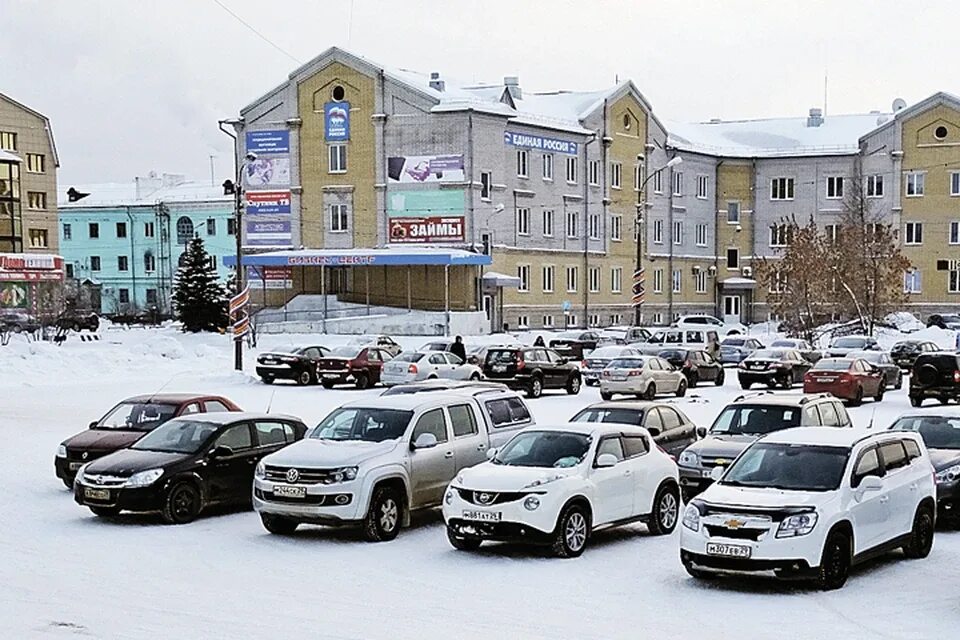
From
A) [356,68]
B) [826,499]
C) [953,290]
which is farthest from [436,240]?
[826,499]

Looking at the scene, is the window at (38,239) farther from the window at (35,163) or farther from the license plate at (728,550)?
the license plate at (728,550)

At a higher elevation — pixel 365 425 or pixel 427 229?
pixel 427 229

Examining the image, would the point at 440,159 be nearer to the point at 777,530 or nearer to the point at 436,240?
the point at 436,240

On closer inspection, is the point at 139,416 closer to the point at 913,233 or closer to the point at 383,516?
the point at 383,516

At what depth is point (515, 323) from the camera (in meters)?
Result: 69.8

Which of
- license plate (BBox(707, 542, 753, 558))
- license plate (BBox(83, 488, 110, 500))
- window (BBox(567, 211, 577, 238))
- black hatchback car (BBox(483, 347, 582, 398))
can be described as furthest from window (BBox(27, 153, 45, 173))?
license plate (BBox(707, 542, 753, 558))

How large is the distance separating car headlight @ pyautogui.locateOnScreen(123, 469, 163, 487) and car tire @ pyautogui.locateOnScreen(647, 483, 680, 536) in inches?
246

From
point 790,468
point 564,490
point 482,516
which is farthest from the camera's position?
point 564,490

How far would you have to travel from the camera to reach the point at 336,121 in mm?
69500

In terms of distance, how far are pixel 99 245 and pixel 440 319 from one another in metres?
45.8

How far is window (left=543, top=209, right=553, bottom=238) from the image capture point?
238 ft

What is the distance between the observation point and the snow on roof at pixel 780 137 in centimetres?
8500

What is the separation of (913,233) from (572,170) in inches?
912

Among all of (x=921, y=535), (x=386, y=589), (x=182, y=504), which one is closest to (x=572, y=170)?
(x=182, y=504)
